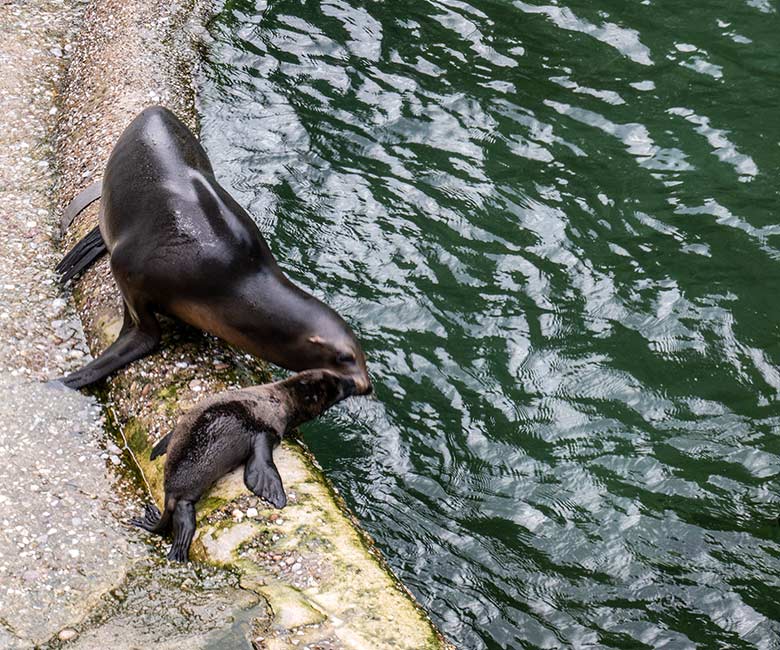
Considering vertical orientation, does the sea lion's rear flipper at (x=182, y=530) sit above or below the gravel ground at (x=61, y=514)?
above

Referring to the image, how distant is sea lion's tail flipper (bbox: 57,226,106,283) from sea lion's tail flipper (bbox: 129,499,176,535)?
2.01 m

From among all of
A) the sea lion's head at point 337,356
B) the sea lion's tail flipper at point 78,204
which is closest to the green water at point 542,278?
the sea lion's head at point 337,356

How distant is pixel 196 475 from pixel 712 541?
2.72 m

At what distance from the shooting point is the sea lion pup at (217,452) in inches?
202

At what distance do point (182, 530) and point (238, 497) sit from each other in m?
0.31

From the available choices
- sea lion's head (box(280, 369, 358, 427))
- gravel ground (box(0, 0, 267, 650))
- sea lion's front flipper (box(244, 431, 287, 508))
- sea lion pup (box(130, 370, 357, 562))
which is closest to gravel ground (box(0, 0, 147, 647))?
gravel ground (box(0, 0, 267, 650))

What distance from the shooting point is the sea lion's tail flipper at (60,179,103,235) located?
23.6 feet

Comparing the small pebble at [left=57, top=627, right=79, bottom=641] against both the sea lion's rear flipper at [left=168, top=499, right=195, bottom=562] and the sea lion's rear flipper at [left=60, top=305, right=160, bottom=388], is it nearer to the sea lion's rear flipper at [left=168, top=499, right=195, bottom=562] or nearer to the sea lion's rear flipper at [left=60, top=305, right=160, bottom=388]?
the sea lion's rear flipper at [left=168, top=499, right=195, bottom=562]

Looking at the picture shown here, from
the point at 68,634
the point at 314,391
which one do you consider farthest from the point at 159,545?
the point at 314,391

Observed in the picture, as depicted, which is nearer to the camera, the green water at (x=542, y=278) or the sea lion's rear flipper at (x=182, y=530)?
the sea lion's rear flipper at (x=182, y=530)

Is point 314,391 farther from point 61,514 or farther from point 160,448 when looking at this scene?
point 61,514

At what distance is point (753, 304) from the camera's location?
729 centimetres

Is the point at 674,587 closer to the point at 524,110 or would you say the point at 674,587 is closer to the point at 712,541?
the point at 712,541

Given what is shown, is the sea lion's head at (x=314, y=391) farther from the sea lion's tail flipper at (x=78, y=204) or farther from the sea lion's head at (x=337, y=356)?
the sea lion's tail flipper at (x=78, y=204)
